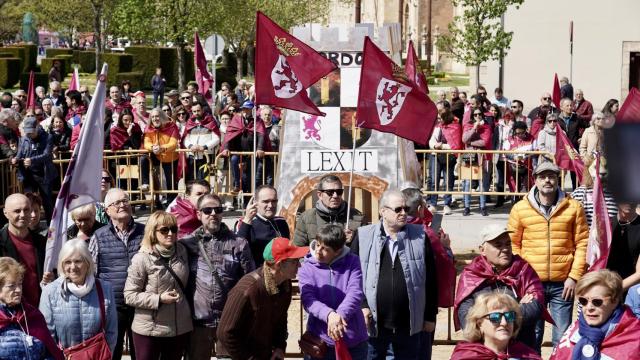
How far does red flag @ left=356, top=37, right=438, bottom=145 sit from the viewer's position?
11.0 m

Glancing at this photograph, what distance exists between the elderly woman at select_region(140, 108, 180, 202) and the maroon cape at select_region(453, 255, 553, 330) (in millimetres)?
10307

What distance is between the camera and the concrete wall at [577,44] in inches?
1367

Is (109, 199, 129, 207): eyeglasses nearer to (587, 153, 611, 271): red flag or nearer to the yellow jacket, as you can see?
the yellow jacket

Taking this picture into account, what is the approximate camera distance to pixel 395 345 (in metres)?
8.88

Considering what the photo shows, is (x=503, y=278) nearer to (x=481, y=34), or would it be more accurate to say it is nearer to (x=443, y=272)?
(x=443, y=272)

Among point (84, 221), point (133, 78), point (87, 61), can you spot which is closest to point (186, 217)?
point (84, 221)

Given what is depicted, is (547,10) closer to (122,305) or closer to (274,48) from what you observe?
(274,48)

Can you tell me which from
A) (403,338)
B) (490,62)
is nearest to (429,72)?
(490,62)

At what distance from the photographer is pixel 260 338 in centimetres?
788

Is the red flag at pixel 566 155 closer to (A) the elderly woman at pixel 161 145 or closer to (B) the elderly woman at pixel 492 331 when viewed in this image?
(A) the elderly woman at pixel 161 145

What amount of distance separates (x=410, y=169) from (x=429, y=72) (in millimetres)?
45412

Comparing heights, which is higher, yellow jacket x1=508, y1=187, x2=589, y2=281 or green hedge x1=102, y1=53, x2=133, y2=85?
green hedge x1=102, y1=53, x2=133, y2=85

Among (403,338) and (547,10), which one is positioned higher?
(547,10)

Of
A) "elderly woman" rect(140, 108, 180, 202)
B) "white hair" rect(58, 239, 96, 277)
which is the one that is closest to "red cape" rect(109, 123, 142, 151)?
"elderly woman" rect(140, 108, 180, 202)
